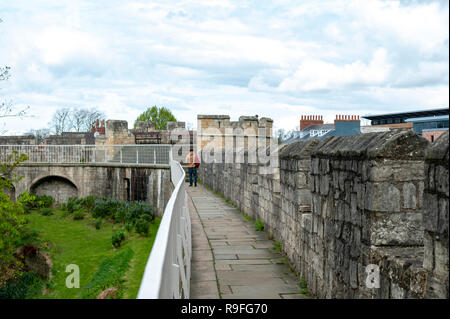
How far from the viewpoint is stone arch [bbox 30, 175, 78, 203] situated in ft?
91.5

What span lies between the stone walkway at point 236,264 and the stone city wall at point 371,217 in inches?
15.3

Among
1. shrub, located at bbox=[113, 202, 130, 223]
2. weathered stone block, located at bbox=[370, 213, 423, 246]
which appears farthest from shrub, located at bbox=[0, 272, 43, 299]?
weathered stone block, located at bbox=[370, 213, 423, 246]

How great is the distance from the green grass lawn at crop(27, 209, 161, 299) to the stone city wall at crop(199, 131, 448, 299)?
26.7ft

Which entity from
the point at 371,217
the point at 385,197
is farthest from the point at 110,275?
the point at 385,197

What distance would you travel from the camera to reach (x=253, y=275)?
5777 millimetres

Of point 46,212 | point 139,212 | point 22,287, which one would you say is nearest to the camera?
point 22,287

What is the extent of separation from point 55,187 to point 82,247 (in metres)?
9.65

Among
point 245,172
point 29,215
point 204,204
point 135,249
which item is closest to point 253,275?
point 245,172

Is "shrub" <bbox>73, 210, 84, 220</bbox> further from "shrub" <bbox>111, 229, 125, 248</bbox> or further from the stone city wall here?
the stone city wall

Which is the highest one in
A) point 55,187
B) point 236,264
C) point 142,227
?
point 236,264

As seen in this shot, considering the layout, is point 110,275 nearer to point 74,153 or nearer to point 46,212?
point 46,212

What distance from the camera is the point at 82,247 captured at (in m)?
19.6

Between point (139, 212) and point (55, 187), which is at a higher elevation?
point (55, 187)
